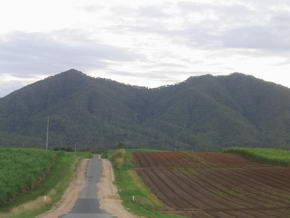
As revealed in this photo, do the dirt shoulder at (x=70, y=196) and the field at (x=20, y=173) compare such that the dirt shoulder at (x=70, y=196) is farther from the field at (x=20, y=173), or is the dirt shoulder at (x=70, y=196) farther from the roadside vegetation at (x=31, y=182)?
the field at (x=20, y=173)

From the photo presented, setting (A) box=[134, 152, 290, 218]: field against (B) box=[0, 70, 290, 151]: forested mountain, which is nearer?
(A) box=[134, 152, 290, 218]: field

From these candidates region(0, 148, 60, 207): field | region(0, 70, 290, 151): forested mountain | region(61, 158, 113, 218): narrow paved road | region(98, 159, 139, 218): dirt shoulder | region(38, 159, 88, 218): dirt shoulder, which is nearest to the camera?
region(61, 158, 113, 218): narrow paved road

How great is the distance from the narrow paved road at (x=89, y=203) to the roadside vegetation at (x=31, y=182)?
1.79 meters

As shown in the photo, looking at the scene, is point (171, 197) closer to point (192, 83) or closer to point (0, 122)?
point (0, 122)

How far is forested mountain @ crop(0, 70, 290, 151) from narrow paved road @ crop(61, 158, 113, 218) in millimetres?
73013

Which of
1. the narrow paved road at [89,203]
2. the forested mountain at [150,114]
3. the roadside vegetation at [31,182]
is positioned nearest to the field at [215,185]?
the narrow paved road at [89,203]

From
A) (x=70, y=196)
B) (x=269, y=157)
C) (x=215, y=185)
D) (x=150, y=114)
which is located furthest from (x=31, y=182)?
(x=150, y=114)

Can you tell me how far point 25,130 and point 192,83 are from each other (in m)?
64.1

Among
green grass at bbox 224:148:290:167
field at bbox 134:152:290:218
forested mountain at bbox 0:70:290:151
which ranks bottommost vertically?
field at bbox 134:152:290:218

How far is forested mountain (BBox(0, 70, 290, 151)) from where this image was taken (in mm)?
138250

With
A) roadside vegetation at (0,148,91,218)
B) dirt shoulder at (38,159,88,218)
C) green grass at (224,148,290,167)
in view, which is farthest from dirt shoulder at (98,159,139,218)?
green grass at (224,148,290,167)

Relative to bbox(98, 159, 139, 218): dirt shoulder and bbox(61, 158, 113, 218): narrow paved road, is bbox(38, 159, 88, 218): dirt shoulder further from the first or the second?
bbox(98, 159, 139, 218): dirt shoulder

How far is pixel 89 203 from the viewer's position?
33812mm

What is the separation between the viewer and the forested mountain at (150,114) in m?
138
